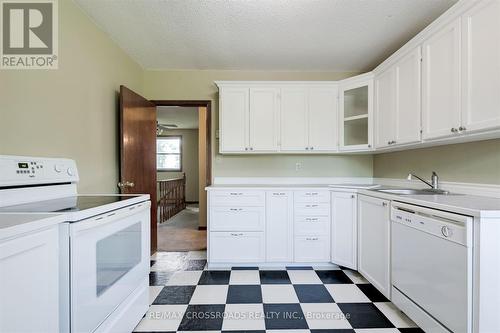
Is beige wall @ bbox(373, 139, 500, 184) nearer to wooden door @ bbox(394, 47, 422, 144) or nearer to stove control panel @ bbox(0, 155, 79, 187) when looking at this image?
wooden door @ bbox(394, 47, 422, 144)

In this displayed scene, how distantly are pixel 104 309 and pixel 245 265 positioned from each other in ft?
5.46

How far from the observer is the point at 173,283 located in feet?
7.70

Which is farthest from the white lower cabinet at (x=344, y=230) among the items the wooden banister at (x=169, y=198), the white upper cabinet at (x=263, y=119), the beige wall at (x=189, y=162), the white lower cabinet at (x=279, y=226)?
the beige wall at (x=189, y=162)

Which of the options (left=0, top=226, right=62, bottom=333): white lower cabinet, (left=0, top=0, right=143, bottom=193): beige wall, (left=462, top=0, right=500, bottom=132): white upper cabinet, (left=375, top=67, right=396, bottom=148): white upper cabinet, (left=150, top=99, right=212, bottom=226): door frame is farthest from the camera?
(left=150, top=99, right=212, bottom=226): door frame

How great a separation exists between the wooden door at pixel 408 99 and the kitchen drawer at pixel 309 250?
134 centimetres

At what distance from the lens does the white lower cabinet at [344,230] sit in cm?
253

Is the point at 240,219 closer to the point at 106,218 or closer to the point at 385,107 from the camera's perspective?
the point at 106,218

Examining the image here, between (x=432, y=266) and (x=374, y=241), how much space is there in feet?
2.30

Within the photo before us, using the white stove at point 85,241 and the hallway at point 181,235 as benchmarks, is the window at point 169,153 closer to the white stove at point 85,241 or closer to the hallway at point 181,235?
the hallway at point 181,235

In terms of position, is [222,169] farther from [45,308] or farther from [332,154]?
[45,308]

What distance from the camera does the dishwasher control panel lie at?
50.1 inches

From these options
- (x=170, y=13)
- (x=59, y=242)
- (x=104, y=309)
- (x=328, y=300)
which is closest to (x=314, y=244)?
(x=328, y=300)

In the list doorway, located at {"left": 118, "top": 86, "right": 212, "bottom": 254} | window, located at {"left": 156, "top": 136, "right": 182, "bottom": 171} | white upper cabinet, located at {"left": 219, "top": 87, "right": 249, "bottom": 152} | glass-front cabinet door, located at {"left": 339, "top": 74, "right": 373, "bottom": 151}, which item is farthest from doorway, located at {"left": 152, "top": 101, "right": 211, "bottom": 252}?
glass-front cabinet door, located at {"left": 339, "top": 74, "right": 373, "bottom": 151}

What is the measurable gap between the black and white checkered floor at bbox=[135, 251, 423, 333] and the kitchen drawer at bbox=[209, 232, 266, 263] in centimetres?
12
